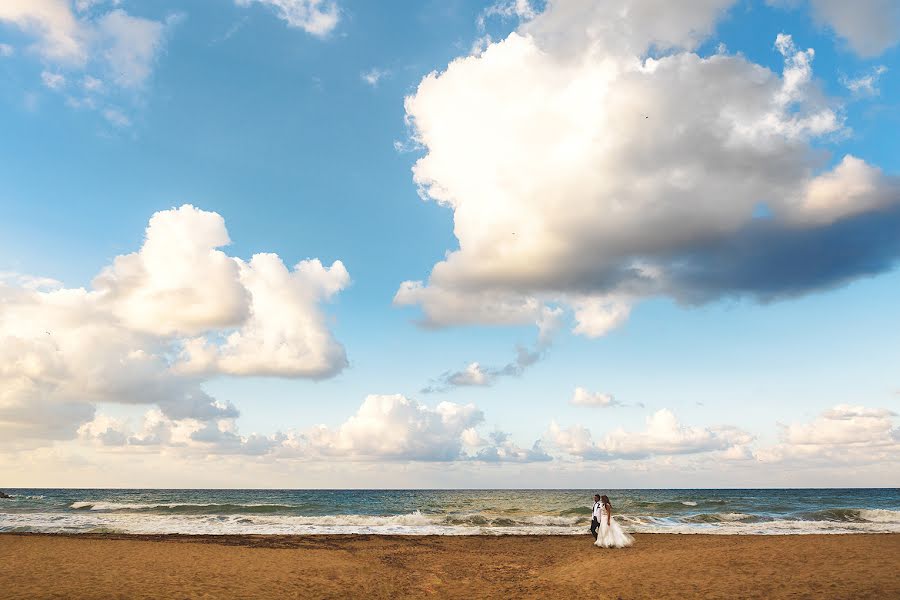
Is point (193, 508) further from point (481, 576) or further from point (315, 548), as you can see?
point (481, 576)

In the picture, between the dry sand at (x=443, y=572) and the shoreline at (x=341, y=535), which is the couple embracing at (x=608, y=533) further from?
the shoreline at (x=341, y=535)

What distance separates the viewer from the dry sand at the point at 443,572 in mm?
15555

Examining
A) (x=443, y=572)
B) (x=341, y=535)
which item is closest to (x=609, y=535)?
(x=443, y=572)

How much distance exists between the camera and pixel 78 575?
1705cm

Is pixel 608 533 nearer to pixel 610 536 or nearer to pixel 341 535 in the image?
pixel 610 536

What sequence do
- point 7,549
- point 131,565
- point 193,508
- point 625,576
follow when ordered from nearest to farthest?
point 625,576
point 131,565
point 7,549
point 193,508

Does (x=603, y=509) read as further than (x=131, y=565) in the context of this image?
Yes

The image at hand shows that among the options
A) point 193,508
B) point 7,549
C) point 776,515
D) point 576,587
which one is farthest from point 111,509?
point 776,515

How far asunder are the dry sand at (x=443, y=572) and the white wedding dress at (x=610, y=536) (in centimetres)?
63

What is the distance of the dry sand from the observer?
1555 cm

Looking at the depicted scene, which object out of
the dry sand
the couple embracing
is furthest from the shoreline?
the couple embracing

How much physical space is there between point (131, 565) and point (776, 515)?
51101 mm

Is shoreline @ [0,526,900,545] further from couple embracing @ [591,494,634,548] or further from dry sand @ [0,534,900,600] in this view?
couple embracing @ [591,494,634,548]

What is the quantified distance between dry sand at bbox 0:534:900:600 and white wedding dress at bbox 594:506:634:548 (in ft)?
2.06
